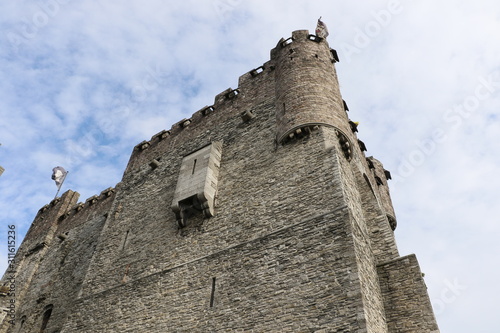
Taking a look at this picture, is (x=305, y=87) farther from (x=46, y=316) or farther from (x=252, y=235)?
→ (x=46, y=316)

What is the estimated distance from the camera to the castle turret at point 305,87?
12.0m

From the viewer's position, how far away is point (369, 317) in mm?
7609

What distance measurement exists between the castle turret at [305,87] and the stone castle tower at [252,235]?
51 millimetres

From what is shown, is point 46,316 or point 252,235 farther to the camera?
point 46,316

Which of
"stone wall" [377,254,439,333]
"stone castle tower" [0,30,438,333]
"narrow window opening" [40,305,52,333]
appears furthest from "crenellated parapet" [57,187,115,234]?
"stone wall" [377,254,439,333]

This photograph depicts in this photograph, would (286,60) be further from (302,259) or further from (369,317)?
(369,317)

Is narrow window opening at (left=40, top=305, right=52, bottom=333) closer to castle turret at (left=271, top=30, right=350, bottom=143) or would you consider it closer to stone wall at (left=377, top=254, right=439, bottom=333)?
castle turret at (left=271, top=30, right=350, bottom=143)

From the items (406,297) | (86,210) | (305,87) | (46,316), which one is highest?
(86,210)

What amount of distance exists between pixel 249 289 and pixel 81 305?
603 cm

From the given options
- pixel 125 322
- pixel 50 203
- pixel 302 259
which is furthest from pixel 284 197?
pixel 50 203

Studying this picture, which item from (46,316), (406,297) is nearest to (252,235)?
(406,297)

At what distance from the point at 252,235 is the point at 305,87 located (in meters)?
5.26

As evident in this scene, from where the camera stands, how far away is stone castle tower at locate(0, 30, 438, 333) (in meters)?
8.51

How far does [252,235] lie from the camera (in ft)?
33.2
